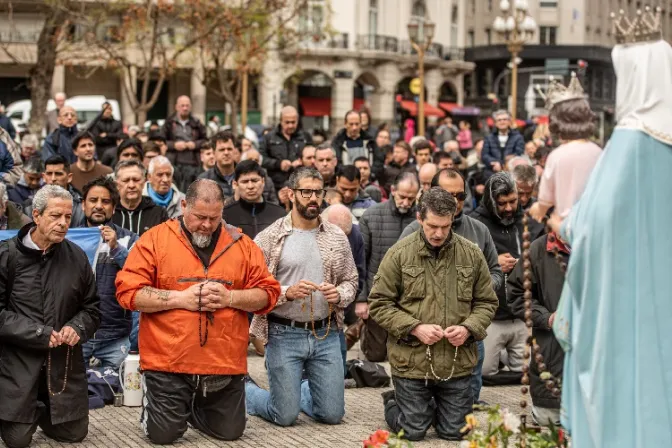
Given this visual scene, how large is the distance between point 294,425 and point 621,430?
4602 mm

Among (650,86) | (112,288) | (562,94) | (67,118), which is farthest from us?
(67,118)

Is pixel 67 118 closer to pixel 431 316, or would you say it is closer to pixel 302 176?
pixel 302 176

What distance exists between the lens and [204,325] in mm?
8875

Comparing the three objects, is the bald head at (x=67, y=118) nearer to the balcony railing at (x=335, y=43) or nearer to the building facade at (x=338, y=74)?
the building facade at (x=338, y=74)

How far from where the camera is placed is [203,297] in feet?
28.9

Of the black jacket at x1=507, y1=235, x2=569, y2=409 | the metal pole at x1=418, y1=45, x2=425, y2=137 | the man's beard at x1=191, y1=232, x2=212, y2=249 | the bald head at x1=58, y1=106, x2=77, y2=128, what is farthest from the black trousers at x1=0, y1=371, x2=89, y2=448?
the metal pole at x1=418, y1=45, x2=425, y2=137

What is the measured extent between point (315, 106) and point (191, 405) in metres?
57.5

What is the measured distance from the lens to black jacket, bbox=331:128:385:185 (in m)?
16.7

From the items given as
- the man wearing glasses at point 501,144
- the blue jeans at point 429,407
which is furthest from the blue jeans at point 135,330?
the man wearing glasses at point 501,144

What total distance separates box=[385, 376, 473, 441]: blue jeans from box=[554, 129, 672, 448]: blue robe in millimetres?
3755

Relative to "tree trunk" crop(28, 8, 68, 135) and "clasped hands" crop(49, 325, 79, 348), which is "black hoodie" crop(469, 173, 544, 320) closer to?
"clasped hands" crop(49, 325, 79, 348)

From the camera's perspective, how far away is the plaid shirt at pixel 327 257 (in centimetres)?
977

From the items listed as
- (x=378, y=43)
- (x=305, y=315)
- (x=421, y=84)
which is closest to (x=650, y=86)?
(x=305, y=315)

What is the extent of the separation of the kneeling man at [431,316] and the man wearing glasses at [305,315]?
1.97 feet
